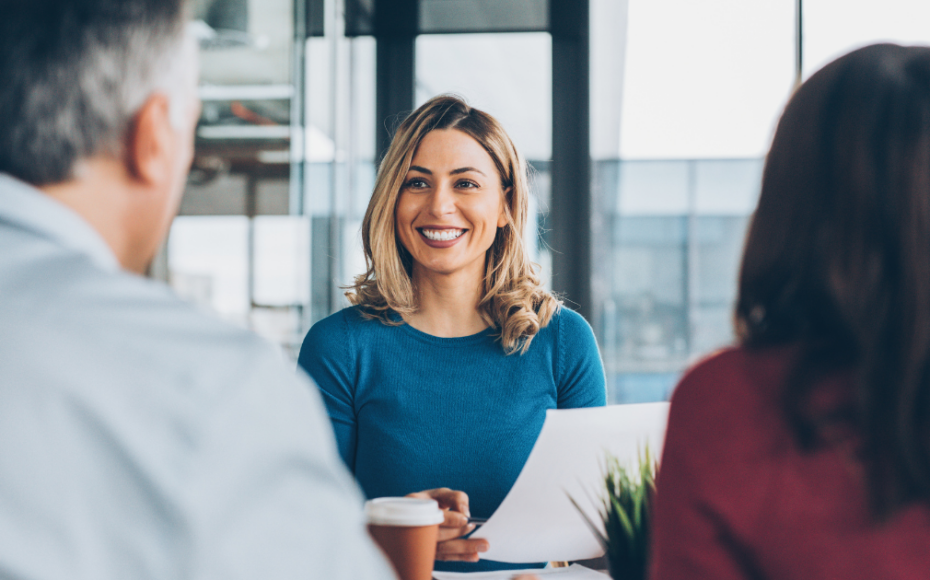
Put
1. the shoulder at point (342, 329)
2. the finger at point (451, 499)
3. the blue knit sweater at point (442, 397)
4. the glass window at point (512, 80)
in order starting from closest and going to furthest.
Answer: the finger at point (451, 499)
the blue knit sweater at point (442, 397)
the shoulder at point (342, 329)
the glass window at point (512, 80)

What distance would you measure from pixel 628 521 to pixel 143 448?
1.89 ft

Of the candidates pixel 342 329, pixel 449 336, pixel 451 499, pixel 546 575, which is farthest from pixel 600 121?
pixel 546 575

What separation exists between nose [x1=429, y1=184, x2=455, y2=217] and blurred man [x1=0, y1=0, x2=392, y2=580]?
1146 millimetres

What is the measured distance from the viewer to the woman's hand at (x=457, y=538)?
3.53ft

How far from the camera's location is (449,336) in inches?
67.7

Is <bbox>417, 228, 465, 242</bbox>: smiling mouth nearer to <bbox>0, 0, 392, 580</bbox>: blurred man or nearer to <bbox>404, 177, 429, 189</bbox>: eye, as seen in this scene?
<bbox>404, 177, 429, 189</bbox>: eye

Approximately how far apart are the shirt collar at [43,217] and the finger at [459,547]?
27.4 inches

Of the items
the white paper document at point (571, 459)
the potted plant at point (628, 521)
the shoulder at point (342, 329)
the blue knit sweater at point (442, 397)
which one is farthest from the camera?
the shoulder at point (342, 329)

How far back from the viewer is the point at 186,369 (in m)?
0.48

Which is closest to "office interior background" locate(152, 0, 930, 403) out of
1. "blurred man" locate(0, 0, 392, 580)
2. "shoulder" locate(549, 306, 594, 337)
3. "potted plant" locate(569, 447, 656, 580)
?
"shoulder" locate(549, 306, 594, 337)

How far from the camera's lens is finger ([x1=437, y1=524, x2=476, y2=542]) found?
1.10m

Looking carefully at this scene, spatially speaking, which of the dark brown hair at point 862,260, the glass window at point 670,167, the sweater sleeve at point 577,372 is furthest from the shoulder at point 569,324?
the glass window at point 670,167

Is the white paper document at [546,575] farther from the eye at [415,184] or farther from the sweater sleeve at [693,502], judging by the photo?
the eye at [415,184]

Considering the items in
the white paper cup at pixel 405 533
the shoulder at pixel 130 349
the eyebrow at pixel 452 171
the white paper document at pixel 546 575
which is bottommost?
the white paper document at pixel 546 575
